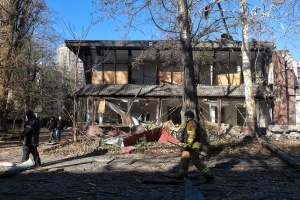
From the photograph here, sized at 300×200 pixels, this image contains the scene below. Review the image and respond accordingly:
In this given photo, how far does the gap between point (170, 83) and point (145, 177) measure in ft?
57.3

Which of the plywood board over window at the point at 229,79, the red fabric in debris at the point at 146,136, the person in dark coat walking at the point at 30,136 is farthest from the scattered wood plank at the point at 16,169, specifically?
the plywood board over window at the point at 229,79

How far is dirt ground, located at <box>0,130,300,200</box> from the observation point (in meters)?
6.80

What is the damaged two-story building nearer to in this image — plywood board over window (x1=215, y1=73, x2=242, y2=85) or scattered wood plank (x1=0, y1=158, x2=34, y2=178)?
plywood board over window (x1=215, y1=73, x2=242, y2=85)

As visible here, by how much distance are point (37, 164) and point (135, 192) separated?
4.14 m

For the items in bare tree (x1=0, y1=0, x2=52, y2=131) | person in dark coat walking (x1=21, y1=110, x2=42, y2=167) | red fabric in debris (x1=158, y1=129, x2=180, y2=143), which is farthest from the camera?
bare tree (x1=0, y1=0, x2=52, y2=131)

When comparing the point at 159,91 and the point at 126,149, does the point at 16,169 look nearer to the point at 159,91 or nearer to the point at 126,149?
the point at 126,149

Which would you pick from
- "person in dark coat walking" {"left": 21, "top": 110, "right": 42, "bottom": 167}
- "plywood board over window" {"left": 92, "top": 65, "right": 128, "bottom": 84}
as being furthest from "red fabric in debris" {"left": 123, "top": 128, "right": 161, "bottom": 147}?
"plywood board over window" {"left": 92, "top": 65, "right": 128, "bottom": 84}

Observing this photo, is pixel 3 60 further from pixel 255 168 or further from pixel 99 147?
pixel 255 168

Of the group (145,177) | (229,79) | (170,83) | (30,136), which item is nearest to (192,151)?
(145,177)

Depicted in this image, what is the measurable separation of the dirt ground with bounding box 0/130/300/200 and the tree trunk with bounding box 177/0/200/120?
1.87 meters

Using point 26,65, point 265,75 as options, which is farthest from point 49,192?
point 265,75

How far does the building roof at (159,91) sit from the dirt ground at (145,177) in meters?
11.0

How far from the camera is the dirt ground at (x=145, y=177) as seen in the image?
268 inches

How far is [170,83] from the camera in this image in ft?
84.4
